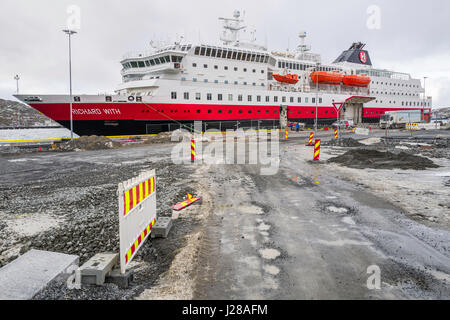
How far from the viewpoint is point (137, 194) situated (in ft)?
13.5

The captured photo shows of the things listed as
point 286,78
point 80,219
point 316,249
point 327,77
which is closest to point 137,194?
point 80,219

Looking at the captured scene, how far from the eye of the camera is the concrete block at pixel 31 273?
2.92 m

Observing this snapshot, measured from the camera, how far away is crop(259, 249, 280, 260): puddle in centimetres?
411

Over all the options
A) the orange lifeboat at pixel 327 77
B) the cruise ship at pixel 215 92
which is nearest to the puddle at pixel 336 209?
the cruise ship at pixel 215 92

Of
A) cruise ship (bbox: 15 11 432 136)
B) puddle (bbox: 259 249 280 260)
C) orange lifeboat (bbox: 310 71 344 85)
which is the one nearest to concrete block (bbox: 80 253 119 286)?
puddle (bbox: 259 249 280 260)

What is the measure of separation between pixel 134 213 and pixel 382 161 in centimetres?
1237

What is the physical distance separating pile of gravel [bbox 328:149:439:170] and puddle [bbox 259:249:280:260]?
30.3 ft

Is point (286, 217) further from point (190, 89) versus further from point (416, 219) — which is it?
point (190, 89)

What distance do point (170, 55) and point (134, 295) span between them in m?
27.0

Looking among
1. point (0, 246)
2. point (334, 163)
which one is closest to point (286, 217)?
point (0, 246)

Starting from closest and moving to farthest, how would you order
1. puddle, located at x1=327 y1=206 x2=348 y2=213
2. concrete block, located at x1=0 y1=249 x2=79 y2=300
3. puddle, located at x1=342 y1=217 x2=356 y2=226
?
concrete block, located at x1=0 y1=249 x2=79 y2=300 → puddle, located at x1=342 y1=217 x2=356 y2=226 → puddle, located at x1=327 y1=206 x2=348 y2=213

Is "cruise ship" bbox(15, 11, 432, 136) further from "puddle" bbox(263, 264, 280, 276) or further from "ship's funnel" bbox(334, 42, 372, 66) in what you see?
"puddle" bbox(263, 264, 280, 276)

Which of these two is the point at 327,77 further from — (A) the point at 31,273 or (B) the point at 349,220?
(A) the point at 31,273

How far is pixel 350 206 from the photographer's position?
665 centimetres
